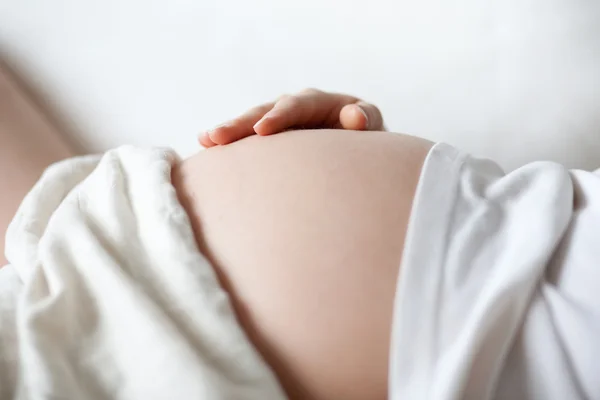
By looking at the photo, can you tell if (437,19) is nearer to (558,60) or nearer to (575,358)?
(558,60)

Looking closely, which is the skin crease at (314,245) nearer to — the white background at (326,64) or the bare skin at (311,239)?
the bare skin at (311,239)

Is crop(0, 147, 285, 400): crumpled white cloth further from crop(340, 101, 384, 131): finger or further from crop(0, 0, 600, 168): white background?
crop(0, 0, 600, 168): white background

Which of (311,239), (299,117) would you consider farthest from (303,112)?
(311,239)

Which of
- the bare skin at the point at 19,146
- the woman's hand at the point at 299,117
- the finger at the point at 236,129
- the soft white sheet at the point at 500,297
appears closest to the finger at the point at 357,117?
the woman's hand at the point at 299,117

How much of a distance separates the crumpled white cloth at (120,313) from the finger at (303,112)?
140 mm

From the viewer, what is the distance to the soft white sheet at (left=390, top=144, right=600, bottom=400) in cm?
35

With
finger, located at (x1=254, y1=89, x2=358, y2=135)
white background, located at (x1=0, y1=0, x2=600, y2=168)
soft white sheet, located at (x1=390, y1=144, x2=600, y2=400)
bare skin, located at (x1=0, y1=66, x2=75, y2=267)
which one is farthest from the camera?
white background, located at (x1=0, y1=0, x2=600, y2=168)

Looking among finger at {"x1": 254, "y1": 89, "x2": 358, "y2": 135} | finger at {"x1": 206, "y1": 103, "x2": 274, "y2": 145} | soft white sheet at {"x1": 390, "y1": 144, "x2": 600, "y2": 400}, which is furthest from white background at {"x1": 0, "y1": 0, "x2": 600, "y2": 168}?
soft white sheet at {"x1": 390, "y1": 144, "x2": 600, "y2": 400}

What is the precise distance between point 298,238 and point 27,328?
0.72ft

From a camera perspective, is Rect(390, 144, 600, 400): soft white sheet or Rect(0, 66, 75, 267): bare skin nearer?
Rect(390, 144, 600, 400): soft white sheet

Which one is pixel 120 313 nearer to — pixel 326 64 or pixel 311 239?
pixel 311 239

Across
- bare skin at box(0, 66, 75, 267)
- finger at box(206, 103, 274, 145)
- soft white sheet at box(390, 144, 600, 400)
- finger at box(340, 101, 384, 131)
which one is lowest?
soft white sheet at box(390, 144, 600, 400)

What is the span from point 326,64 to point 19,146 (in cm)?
55

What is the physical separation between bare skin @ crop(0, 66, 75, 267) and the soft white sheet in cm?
53
